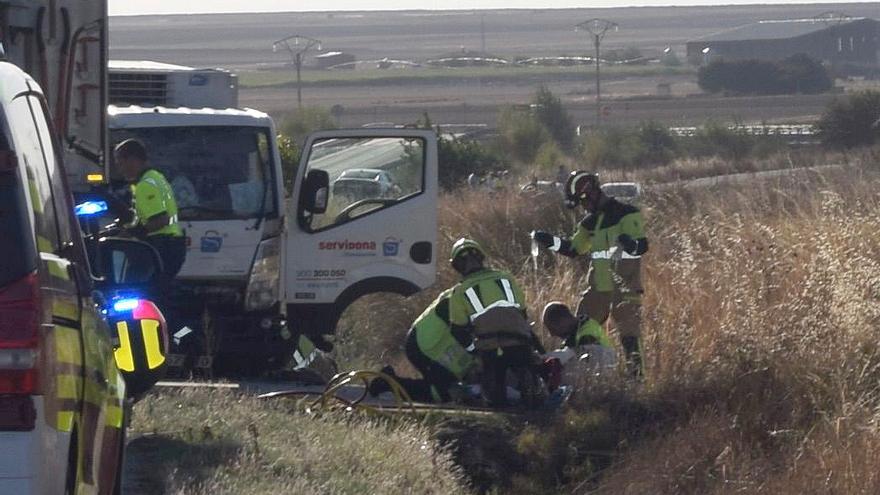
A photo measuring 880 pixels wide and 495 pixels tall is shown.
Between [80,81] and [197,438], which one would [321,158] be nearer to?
[80,81]

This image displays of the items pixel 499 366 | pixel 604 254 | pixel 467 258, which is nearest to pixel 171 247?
pixel 467 258

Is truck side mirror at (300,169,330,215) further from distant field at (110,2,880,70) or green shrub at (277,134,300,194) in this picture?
distant field at (110,2,880,70)

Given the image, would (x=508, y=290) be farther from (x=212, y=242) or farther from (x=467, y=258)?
(x=212, y=242)

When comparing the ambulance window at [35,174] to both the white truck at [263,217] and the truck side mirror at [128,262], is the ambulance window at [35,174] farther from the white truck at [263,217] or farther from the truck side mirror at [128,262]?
the white truck at [263,217]

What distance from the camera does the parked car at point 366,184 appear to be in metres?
13.0

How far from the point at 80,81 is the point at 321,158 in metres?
3.96

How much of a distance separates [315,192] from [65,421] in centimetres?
862

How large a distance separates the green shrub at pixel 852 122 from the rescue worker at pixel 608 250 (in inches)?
1369

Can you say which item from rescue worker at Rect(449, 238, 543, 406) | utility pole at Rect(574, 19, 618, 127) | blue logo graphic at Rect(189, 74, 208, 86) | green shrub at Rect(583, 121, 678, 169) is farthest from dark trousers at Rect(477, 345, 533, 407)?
utility pole at Rect(574, 19, 618, 127)

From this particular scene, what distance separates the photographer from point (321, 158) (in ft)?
42.9

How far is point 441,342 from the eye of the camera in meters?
10.6

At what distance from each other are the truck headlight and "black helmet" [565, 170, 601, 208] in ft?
7.69

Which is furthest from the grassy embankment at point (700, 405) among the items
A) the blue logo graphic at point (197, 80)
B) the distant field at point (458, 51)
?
the distant field at point (458, 51)

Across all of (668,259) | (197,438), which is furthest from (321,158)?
(197,438)
